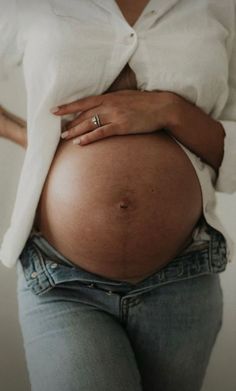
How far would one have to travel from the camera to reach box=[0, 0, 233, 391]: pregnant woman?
78 centimetres

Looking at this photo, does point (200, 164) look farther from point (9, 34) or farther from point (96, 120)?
point (9, 34)

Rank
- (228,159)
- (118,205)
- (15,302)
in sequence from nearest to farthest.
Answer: (118,205) → (228,159) → (15,302)

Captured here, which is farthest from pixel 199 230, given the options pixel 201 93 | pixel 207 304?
pixel 201 93

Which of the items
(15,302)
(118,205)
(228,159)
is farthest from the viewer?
(15,302)

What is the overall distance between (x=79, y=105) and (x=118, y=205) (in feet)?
0.65

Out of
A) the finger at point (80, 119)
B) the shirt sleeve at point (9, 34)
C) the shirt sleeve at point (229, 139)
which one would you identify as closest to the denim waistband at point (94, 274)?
the shirt sleeve at point (229, 139)

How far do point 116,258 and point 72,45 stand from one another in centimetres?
38

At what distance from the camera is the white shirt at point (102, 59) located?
2.70 feet

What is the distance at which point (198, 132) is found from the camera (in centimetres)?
87

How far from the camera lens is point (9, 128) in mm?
977

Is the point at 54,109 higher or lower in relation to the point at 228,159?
higher

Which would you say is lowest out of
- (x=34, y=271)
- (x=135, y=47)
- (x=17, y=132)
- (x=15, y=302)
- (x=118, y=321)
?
(x=15, y=302)

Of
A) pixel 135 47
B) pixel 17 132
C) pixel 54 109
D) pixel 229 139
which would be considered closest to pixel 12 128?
pixel 17 132

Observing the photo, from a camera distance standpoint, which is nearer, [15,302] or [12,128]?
[12,128]
